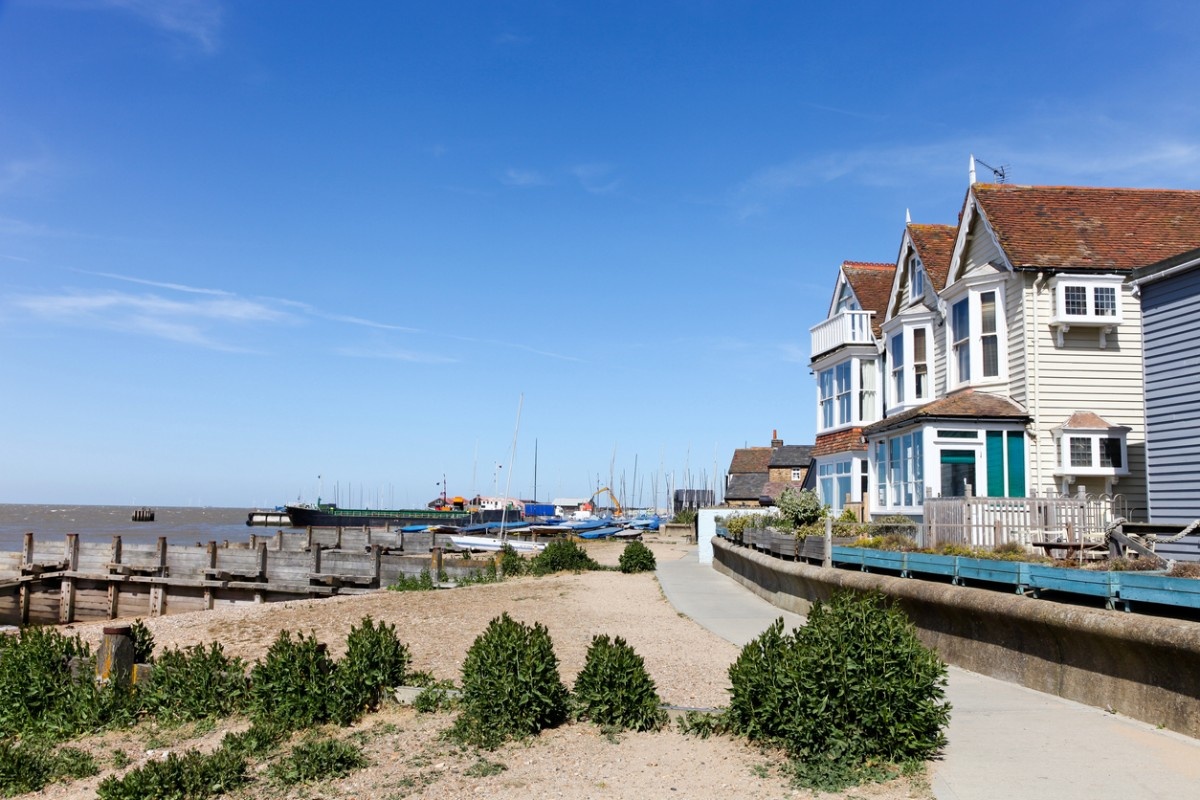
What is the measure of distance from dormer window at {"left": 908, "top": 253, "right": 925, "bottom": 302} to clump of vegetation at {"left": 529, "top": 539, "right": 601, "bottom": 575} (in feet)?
38.9

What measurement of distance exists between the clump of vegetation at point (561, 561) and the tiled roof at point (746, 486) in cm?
3873

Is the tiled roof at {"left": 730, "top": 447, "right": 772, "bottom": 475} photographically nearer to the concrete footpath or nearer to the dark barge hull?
the dark barge hull

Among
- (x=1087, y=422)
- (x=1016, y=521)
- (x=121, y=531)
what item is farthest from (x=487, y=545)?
(x=121, y=531)

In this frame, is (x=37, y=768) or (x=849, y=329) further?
(x=849, y=329)

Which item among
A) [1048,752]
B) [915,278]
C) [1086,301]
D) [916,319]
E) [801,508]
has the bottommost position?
[1048,752]

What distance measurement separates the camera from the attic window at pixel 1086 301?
1958cm

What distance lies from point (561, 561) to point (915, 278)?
12.6 meters

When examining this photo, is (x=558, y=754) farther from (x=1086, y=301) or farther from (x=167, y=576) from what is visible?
(x=167, y=576)

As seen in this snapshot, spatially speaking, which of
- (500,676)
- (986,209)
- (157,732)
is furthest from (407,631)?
(986,209)

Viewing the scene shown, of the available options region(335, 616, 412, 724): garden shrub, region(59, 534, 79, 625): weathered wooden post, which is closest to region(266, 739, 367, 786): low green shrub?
region(335, 616, 412, 724): garden shrub

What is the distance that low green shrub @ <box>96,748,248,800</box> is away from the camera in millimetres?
7379

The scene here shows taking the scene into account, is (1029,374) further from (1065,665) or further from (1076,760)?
(1076,760)

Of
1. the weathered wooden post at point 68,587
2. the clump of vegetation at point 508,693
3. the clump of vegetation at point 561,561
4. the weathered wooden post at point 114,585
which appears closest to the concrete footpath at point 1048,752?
the clump of vegetation at point 508,693

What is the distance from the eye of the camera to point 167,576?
2947 centimetres
